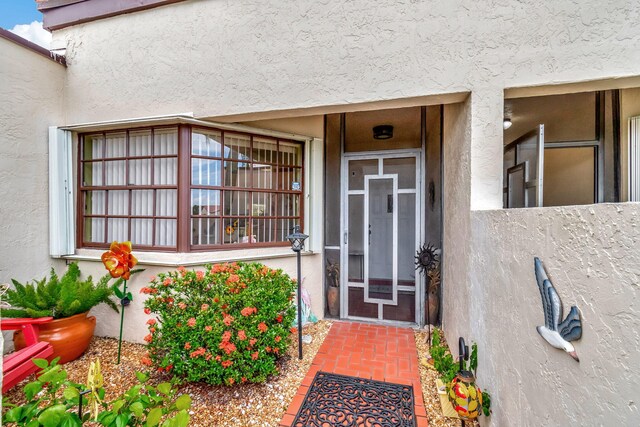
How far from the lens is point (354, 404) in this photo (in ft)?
10.4

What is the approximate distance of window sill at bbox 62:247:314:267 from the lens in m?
4.40

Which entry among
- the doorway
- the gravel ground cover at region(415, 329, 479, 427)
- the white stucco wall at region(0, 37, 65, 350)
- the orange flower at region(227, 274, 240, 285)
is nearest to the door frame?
the doorway

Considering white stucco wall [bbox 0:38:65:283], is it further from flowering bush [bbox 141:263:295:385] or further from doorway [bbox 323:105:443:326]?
doorway [bbox 323:105:443:326]

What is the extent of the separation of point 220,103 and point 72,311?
372cm

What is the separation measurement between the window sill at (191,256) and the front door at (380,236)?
1.22 meters

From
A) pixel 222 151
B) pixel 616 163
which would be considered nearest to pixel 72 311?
pixel 222 151

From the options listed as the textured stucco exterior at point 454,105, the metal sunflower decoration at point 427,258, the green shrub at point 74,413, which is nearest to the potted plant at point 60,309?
the textured stucco exterior at point 454,105

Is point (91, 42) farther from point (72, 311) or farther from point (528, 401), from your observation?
point (528, 401)

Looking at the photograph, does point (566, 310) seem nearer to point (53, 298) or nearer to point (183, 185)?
point (183, 185)

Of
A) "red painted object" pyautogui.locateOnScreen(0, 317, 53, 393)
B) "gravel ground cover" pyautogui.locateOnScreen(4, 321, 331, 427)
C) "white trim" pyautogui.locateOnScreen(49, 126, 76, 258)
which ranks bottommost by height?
"gravel ground cover" pyautogui.locateOnScreen(4, 321, 331, 427)

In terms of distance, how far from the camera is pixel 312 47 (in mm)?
3908

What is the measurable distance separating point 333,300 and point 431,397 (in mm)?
2545

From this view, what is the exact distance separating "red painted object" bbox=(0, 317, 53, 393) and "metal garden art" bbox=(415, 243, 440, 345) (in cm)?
510

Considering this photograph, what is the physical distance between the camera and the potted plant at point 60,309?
3.81 meters
